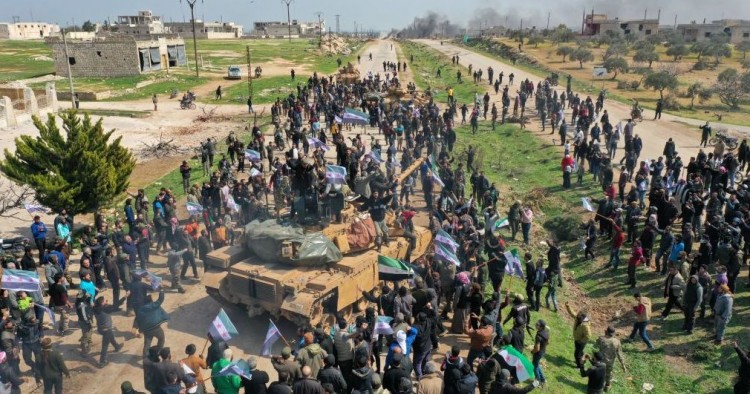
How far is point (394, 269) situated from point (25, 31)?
190913mm

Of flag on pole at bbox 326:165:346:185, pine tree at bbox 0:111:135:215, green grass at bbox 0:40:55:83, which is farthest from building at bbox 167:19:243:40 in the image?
flag on pole at bbox 326:165:346:185

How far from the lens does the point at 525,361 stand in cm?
990

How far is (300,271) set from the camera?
13016 millimetres

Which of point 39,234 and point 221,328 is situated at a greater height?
point 221,328

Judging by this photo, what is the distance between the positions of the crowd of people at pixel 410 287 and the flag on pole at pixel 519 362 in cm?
4

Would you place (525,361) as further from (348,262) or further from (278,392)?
(348,262)

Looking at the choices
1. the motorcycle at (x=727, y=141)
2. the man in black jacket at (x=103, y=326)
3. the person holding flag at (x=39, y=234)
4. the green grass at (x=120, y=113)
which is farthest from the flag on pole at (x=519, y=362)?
the green grass at (x=120, y=113)

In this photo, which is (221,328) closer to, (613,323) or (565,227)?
(613,323)

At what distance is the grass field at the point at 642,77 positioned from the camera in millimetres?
44562

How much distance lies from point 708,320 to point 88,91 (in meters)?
53.3

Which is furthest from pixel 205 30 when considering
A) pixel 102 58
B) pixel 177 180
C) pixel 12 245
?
pixel 12 245

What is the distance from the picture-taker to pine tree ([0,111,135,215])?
1842 centimetres

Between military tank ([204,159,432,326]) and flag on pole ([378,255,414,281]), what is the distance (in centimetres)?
16

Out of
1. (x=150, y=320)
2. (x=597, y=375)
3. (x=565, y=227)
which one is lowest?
(x=565, y=227)
